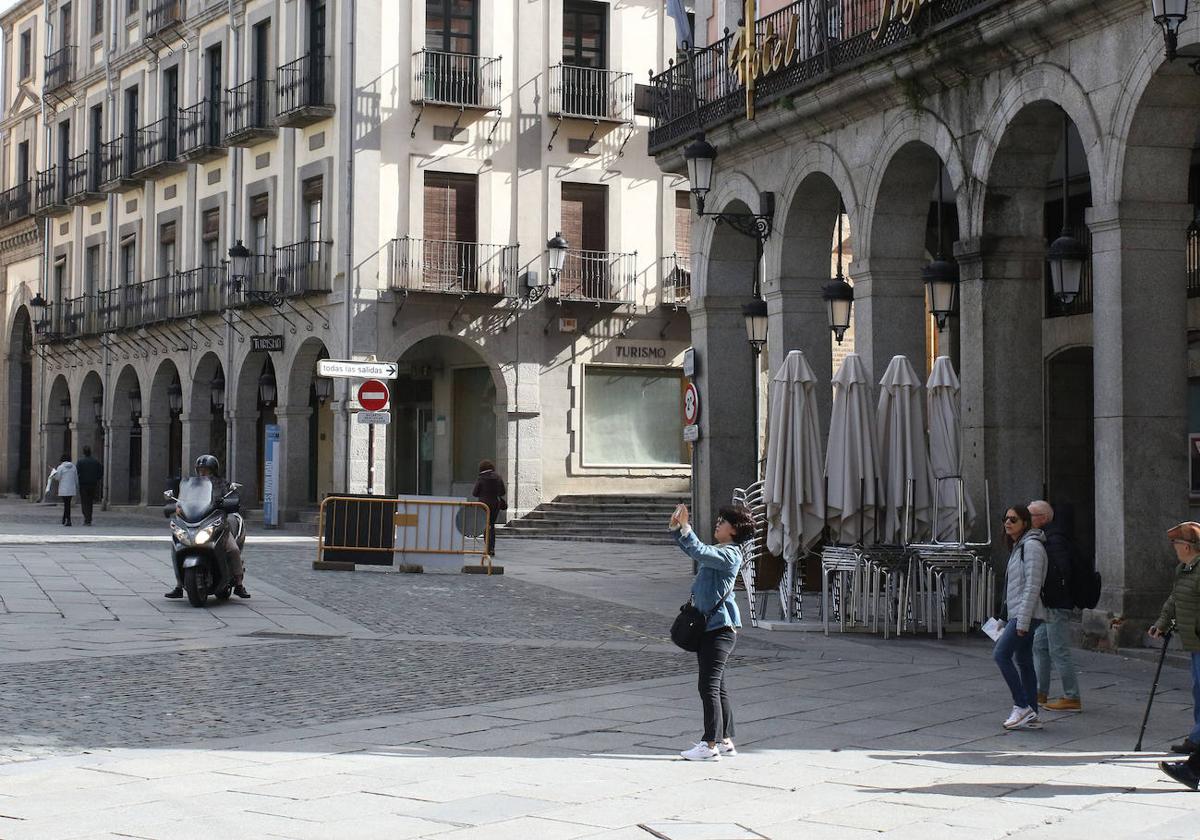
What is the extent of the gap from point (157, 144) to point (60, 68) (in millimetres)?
9482

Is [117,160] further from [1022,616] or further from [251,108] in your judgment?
[1022,616]

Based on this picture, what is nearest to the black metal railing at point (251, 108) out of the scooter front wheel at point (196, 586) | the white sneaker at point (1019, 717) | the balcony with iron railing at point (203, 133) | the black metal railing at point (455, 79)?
the balcony with iron railing at point (203, 133)

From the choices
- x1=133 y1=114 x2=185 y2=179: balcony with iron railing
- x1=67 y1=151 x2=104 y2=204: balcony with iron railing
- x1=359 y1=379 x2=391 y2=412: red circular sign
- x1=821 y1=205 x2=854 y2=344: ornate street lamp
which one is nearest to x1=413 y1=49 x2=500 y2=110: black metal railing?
x1=133 y1=114 x2=185 y2=179: balcony with iron railing

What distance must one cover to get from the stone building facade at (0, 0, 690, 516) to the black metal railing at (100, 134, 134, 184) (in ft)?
7.00

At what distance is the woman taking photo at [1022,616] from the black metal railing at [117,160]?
3653 cm

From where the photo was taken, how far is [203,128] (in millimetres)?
40344

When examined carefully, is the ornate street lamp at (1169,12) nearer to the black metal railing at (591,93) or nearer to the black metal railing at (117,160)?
the black metal railing at (591,93)

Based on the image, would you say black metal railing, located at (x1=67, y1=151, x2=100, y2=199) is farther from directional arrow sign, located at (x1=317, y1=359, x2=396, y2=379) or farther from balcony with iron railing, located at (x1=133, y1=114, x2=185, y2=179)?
directional arrow sign, located at (x1=317, y1=359, x2=396, y2=379)

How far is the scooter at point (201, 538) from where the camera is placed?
17406 mm

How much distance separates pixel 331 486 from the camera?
37.4 meters

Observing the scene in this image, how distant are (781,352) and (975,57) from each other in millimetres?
4883

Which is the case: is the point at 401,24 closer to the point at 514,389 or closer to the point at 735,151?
the point at 514,389

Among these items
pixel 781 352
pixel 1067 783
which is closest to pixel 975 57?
pixel 781 352

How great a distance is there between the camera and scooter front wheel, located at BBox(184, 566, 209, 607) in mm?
17281
